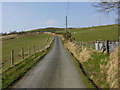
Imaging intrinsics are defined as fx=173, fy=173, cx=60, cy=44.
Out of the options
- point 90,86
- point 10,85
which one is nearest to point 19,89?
point 10,85

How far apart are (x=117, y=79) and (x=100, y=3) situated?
5134 mm

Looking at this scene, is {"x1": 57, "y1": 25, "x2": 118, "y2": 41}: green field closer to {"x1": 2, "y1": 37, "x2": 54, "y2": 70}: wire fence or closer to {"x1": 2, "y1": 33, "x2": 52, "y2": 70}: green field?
{"x1": 2, "y1": 33, "x2": 52, "y2": 70}: green field

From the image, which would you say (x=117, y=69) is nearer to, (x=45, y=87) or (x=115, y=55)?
(x=115, y=55)

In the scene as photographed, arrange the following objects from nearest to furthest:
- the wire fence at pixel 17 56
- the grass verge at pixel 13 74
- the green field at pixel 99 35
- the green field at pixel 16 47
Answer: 1. the grass verge at pixel 13 74
2. the wire fence at pixel 17 56
3. the green field at pixel 16 47
4. the green field at pixel 99 35

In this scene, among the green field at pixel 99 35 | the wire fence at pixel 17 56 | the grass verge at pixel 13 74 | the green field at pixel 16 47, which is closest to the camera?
the grass verge at pixel 13 74

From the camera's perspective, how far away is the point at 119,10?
10922mm

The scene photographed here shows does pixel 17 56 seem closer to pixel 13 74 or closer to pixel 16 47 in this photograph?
pixel 13 74

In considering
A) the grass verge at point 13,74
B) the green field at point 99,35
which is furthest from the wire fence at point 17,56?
the green field at point 99,35

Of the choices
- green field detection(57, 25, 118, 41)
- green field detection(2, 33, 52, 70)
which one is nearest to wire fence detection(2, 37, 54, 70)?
green field detection(2, 33, 52, 70)

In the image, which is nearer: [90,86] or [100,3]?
[90,86]

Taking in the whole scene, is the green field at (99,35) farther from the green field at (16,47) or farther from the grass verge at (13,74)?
the grass verge at (13,74)

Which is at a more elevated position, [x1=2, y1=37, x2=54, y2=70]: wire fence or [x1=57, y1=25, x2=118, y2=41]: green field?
[x1=57, y1=25, x2=118, y2=41]: green field

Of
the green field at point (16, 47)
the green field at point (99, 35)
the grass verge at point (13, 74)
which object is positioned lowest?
the green field at point (16, 47)

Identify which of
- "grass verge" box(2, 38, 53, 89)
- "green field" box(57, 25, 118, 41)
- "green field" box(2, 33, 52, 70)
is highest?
"green field" box(57, 25, 118, 41)
